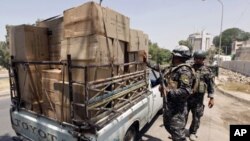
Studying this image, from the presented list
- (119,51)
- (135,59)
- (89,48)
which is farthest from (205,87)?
(89,48)

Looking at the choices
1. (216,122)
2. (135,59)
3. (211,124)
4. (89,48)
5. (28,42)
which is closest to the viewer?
(89,48)

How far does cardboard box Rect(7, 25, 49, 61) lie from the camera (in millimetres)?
3047

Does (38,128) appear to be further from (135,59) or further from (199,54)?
(199,54)

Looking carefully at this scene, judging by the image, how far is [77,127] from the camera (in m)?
2.37

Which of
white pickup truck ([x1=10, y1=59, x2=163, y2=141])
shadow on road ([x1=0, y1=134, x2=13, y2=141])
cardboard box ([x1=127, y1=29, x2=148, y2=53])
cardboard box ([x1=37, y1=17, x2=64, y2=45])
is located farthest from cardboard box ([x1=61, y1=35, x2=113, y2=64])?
shadow on road ([x1=0, y1=134, x2=13, y2=141])

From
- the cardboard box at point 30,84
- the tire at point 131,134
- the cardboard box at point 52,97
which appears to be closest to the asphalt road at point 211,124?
the tire at point 131,134

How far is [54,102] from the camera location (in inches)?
110

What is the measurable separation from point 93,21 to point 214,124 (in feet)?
15.1

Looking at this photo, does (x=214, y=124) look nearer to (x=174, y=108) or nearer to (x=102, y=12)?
(x=174, y=108)

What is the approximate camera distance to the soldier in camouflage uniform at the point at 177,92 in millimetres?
3125

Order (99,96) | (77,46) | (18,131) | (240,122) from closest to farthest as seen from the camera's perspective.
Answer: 1. (99,96)
2. (77,46)
3. (18,131)
4. (240,122)

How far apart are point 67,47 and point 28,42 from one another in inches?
27.4

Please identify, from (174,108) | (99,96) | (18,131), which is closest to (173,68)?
(174,108)

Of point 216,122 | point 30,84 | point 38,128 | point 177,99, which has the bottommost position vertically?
point 216,122
